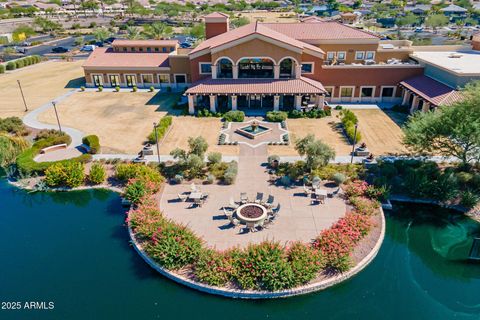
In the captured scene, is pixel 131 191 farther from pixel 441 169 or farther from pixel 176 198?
pixel 441 169

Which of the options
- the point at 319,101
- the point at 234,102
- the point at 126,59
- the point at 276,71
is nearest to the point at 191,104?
the point at 234,102

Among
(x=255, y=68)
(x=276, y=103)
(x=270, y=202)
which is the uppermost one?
(x=255, y=68)

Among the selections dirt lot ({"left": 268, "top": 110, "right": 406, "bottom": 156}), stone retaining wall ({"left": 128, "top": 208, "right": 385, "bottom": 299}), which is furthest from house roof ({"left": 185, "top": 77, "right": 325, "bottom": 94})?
stone retaining wall ({"left": 128, "top": 208, "right": 385, "bottom": 299})

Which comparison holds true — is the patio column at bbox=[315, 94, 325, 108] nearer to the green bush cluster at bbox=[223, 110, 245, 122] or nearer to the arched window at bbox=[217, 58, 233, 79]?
the green bush cluster at bbox=[223, 110, 245, 122]

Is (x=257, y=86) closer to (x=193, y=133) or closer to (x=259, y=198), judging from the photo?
(x=193, y=133)

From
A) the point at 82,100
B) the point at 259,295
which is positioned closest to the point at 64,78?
the point at 82,100

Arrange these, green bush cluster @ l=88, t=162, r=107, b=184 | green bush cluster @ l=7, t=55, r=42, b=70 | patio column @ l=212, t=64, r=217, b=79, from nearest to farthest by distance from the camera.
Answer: green bush cluster @ l=88, t=162, r=107, b=184, patio column @ l=212, t=64, r=217, b=79, green bush cluster @ l=7, t=55, r=42, b=70

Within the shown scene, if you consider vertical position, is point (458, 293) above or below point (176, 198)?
below
